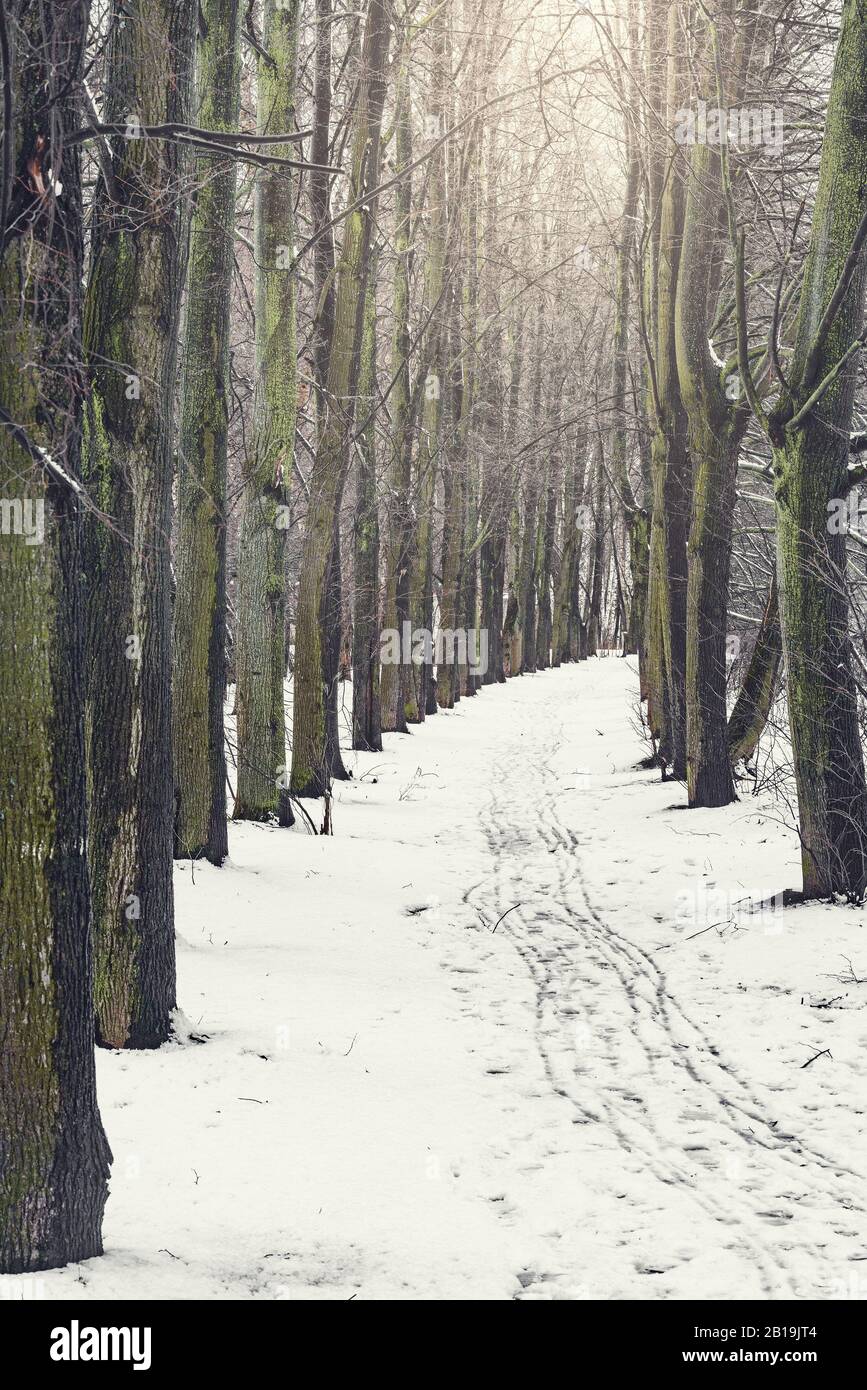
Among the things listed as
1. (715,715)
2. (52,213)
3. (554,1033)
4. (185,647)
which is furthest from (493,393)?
(52,213)

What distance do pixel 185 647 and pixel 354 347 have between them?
5.10m

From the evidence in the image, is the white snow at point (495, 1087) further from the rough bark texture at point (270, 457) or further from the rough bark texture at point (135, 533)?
the rough bark texture at point (270, 457)

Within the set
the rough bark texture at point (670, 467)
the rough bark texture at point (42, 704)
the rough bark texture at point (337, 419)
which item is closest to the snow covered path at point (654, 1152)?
the rough bark texture at point (42, 704)

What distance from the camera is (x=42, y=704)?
3.35m

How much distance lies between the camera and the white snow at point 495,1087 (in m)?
3.85

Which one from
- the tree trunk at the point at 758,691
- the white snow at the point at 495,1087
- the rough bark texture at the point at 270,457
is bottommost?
the white snow at the point at 495,1087

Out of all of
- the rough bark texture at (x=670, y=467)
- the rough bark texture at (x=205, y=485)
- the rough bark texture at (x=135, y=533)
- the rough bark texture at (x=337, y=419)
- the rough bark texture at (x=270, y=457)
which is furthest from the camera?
the rough bark texture at (x=670, y=467)

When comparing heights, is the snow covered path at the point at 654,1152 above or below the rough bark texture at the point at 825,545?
below

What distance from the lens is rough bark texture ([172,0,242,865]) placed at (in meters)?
8.05

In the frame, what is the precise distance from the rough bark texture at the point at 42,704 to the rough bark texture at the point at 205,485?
461cm

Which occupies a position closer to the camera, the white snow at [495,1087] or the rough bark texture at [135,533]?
the white snow at [495,1087]

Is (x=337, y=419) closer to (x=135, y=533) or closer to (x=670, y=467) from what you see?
(x=670, y=467)

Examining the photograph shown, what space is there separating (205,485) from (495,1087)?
4769 millimetres
